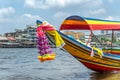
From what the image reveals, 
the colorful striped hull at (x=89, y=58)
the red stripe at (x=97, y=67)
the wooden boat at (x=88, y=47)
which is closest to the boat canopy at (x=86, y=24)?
the wooden boat at (x=88, y=47)

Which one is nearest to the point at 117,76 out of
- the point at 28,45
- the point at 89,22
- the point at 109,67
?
the point at 109,67

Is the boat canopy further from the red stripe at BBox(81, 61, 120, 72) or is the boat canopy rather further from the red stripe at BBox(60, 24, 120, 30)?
the red stripe at BBox(81, 61, 120, 72)

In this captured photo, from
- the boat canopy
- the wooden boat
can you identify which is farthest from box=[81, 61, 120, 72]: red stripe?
the boat canopy

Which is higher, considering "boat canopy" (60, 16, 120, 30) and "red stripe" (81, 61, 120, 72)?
"boat canopy" (60, 16, 120, 30)

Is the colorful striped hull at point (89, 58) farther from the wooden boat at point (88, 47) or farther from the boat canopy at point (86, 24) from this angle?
the boat canopy at point (86, 24)

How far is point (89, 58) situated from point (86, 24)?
1.83 metres

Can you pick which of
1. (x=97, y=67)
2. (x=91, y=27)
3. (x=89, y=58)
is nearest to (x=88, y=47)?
(x=89, y=58)

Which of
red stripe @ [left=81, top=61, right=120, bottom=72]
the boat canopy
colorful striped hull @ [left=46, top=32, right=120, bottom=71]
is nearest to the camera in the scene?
the boat canopy

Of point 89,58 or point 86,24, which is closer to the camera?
point 86,24

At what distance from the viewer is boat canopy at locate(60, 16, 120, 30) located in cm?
1662

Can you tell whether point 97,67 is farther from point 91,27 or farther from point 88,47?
point 91,27

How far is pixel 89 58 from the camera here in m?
17.5

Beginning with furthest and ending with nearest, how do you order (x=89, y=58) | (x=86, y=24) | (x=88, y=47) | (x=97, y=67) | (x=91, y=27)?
(x=97, y=67) < (x=89, y=58) < (x=88, y=47) < (x=86, y=24) < (x=91, y=27)

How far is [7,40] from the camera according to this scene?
13212 centimetres
